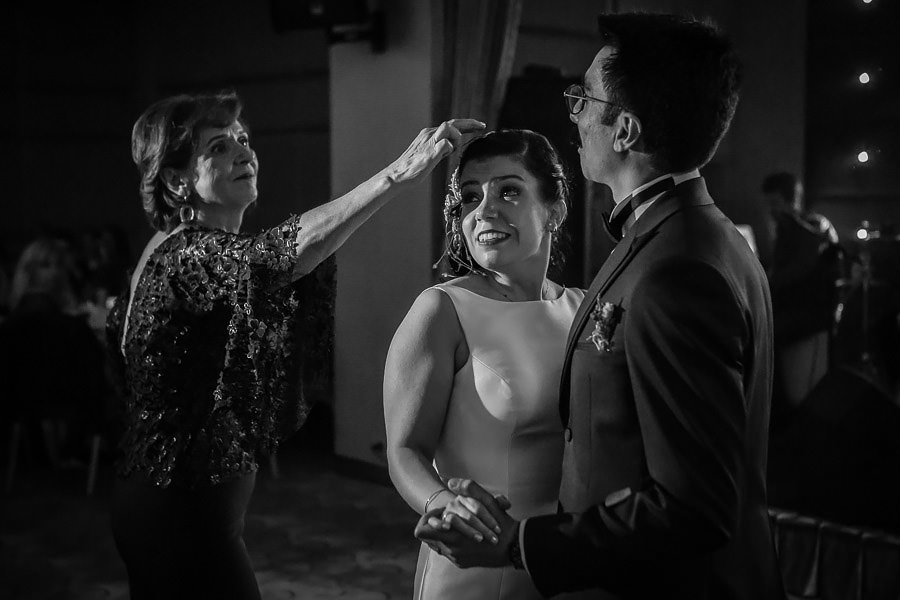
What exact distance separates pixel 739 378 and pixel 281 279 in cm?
100

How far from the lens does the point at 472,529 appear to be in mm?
1207

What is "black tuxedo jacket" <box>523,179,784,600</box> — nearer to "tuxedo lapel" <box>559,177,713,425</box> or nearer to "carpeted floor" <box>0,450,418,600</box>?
"tuxedo lapel" <box>559,177,713,425</box>

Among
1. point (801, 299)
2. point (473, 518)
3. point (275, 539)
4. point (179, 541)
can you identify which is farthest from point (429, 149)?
point (801, 299)

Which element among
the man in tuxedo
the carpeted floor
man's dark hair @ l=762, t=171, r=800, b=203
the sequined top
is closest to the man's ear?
the man in tuxedo

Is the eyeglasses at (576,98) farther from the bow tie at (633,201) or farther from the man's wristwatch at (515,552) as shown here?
the man's wristwatch at (515,552)

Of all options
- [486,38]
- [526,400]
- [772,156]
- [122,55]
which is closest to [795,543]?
[526,400]

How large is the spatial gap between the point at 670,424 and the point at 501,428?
0.51 meters

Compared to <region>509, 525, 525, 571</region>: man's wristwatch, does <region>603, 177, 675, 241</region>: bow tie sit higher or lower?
higher

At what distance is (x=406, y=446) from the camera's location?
149 cm

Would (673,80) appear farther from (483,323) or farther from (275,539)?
(275,539)

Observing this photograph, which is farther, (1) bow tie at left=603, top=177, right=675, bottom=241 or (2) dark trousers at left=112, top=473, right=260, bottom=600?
(2) dark trousers at left=112, top=473, right=260, bottom=600

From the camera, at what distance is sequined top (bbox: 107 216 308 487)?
183 centimetres

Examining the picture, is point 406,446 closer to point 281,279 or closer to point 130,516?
point 281,279

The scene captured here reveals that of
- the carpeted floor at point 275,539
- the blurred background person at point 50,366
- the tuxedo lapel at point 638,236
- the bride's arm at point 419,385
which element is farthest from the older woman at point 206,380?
the blurred background person at point 50,366
